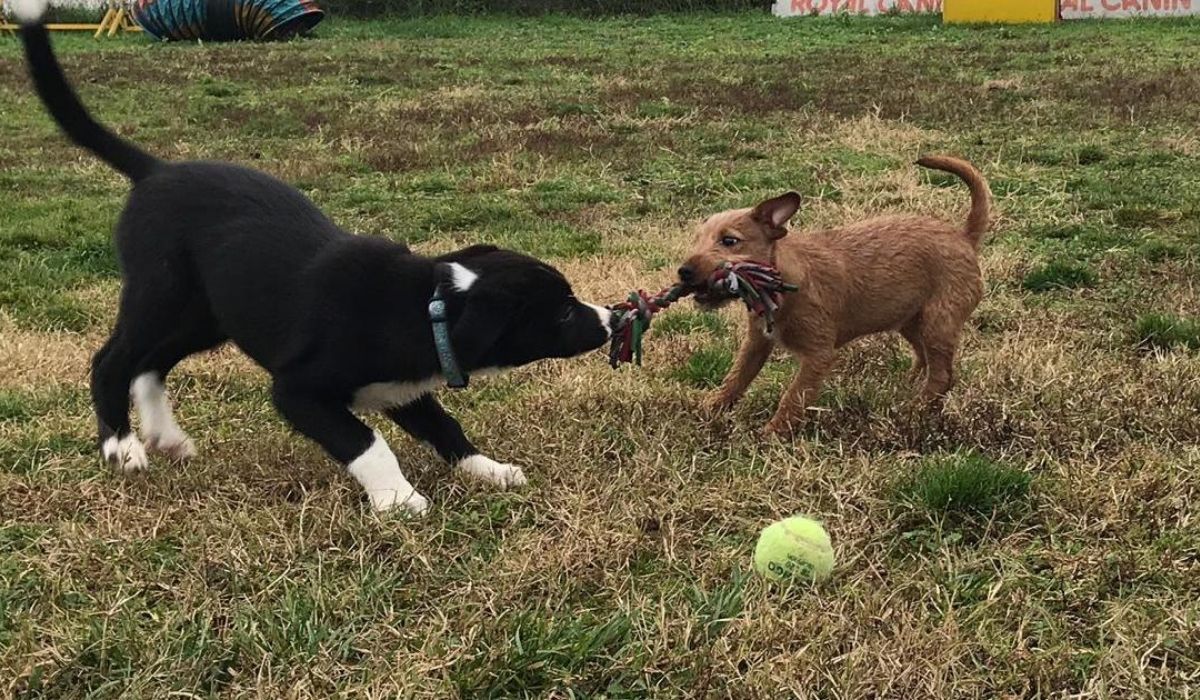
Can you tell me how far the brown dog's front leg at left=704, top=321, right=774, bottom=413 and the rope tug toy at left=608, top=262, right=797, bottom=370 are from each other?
9.7 inches

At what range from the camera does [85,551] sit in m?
2.96

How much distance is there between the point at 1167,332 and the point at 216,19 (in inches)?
895

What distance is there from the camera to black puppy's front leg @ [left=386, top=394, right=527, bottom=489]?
3543 mm

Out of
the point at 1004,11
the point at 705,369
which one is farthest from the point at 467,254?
the point at 1004,11

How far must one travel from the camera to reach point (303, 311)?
3.31 metres

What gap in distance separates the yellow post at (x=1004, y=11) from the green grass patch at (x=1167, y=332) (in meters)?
19.6

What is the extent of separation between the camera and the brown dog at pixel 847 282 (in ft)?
12.6

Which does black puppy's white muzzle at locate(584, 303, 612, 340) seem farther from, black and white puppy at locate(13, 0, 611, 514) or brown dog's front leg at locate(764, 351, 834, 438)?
brown dog's front leg at locate(764, 351, 834, 438)

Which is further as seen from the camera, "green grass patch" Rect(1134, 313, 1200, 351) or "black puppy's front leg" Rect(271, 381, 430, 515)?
"green grass patch" Rect(1134, 313, 1200, 351)

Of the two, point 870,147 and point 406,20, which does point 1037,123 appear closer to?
point 870,147

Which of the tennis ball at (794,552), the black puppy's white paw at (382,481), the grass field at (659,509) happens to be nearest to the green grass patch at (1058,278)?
the grass field at (659,509)

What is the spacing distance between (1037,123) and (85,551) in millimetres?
9817

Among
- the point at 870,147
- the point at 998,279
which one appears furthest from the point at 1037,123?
the point at 998,279

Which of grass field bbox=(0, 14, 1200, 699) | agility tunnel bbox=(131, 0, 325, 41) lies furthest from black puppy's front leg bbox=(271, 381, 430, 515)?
agility tunnel bbox=(131, 0, 325, 41)
